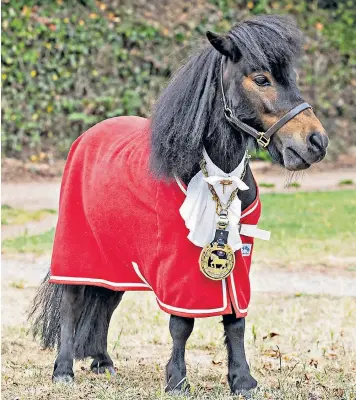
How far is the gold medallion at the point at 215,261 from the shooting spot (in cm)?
383

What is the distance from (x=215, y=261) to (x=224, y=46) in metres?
0.90

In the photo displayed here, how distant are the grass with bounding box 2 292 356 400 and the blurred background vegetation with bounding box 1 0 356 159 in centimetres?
A: 618

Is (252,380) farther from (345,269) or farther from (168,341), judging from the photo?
(345,269)

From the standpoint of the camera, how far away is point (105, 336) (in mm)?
4688

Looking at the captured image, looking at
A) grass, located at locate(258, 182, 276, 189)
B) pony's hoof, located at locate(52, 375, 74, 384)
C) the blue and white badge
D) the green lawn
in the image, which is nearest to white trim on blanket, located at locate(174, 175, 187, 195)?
the blue and white badge

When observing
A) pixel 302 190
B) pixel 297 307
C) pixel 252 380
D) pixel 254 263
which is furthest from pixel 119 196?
pixel 302 190

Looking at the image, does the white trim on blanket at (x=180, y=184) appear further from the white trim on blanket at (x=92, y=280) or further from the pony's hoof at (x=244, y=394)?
the pony's hoof at (x=244, y=394)

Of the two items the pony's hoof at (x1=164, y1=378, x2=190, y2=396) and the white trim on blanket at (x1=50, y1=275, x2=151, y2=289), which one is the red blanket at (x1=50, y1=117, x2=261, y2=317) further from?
the pony's hoof at (x1=164, y1=378, x2=190, y2=396)

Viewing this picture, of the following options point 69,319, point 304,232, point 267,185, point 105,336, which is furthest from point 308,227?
point 69,319

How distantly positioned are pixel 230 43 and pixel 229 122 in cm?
33

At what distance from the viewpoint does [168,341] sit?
5.31 metres

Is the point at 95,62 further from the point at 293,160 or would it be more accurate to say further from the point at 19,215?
the point at 293,160

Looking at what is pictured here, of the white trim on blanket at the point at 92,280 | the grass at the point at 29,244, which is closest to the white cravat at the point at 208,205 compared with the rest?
the white trim on blanket at the point at 92,280

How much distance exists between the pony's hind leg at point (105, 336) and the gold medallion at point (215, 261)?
949 millimetres
